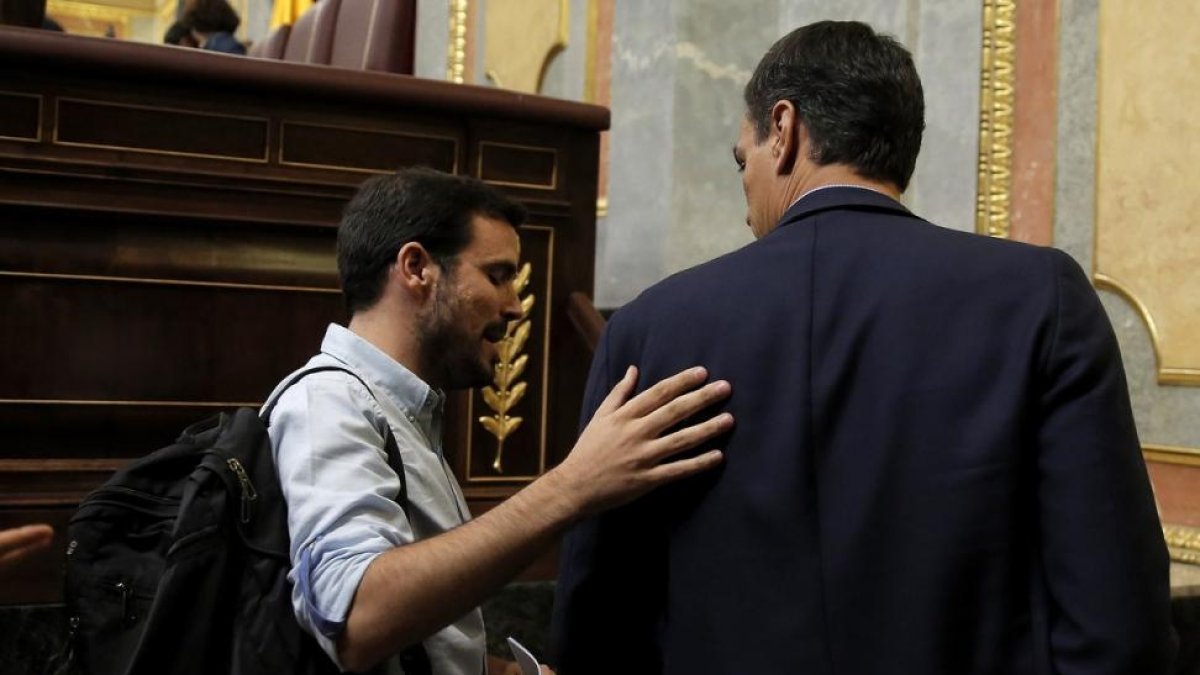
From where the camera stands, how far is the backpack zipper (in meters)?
1.33

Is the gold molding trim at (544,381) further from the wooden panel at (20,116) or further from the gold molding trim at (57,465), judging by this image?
the wooden panel at (20,116)

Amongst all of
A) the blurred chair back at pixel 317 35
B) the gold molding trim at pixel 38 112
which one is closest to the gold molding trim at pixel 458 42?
the blurred chair back at pixel 317 35

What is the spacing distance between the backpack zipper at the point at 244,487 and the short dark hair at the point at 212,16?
431cm

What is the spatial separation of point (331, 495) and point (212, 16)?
4.41m

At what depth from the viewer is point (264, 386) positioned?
112 inches

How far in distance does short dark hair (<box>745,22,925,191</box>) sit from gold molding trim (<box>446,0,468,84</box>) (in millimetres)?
5558

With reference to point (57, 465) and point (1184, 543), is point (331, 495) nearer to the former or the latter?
point (57, 465)

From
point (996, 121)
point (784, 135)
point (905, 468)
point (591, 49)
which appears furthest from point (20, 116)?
point (591, 49)

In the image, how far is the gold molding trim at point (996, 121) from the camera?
3.83 meters

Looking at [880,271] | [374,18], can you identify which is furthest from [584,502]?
[374,18]

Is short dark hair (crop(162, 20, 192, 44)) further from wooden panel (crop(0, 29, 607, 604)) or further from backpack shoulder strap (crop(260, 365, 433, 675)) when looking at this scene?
backpack shoulder strap (crop(260, 365, 433, 675))

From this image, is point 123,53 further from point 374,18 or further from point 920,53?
point 920,53

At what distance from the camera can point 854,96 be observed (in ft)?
3.99

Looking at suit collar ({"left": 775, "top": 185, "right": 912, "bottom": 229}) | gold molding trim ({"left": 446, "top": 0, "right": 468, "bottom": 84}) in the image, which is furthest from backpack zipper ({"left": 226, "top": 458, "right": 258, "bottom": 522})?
gold molding trim ({"left": 446, "top": 0, "right": 468, "bottom": 84})
